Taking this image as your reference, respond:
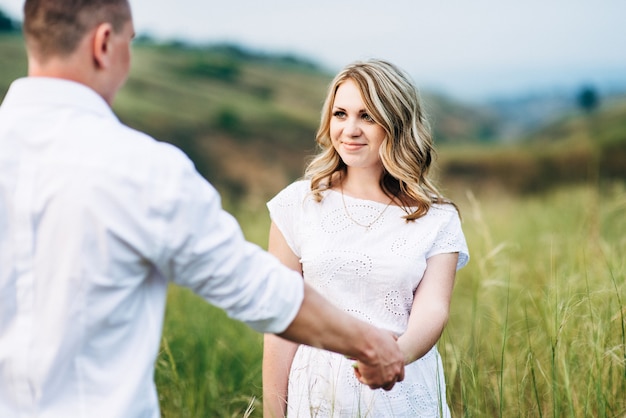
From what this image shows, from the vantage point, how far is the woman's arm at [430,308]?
2.66m

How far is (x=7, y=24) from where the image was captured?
15.0 meters

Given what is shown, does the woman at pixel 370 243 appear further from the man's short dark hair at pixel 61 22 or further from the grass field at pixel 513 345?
the man's short dark hair at pixel 61 22

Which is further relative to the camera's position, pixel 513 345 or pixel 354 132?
pixel 513 345

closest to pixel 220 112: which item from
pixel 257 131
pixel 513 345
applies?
pixel 257 131

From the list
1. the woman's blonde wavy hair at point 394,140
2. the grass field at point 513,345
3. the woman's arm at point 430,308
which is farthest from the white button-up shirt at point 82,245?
the woman's blonde wavy hair at point 394,140

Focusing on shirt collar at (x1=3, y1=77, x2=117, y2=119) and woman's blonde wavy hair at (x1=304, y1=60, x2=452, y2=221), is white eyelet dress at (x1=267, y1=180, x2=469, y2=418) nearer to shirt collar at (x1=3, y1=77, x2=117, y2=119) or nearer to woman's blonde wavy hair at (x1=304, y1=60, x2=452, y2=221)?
woman's blonde wavy hair at (x1=304, y1=60, x2=452, y2=221)

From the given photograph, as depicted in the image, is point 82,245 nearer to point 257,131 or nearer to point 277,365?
point 277,365

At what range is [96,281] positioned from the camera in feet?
5.38

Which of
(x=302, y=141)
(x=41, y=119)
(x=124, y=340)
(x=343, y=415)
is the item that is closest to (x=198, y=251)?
(x=124, y=340)

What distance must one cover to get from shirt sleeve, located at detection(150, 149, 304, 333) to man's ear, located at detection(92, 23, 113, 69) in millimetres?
321

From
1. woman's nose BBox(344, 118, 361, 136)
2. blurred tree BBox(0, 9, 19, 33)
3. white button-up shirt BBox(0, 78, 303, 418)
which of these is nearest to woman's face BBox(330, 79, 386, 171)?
woman's nose BBox(344, 118, 361, 136)

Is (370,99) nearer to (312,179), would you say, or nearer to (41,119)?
(312,179)

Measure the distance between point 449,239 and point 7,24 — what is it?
557 inches

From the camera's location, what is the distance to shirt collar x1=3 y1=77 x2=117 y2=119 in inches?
68.0
